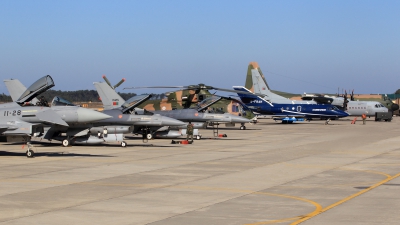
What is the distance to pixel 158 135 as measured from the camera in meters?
36.7

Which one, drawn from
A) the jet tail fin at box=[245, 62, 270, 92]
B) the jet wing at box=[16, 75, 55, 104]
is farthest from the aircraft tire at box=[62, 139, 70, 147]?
the jet tail fin at box=[245, 62, 270, 92]

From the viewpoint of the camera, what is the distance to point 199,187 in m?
16.2

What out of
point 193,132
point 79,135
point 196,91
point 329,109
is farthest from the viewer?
point 329,109

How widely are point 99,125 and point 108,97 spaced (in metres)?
5.20

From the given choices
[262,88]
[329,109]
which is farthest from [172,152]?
[262,88]

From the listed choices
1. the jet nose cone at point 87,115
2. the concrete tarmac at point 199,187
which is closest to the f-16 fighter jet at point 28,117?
the concrete tarmac at point 199,187

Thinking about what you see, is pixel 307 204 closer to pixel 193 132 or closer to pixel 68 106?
pixel 68 106

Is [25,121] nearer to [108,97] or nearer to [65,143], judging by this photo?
[65,143]

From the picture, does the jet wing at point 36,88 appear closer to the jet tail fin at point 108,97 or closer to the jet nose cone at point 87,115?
the jet nose cone at point 87,115

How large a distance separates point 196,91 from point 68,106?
1841 centimetres

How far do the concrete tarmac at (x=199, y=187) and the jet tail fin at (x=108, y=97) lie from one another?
925cm

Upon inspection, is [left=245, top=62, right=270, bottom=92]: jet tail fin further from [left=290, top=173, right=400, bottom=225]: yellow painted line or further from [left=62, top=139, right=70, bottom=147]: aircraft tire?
[left=290, top=173, right=400, bottom=225]: yellow painted line

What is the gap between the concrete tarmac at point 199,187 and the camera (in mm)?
12094

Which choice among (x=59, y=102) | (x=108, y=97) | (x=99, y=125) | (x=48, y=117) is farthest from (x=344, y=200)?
(x=108, y=97)
